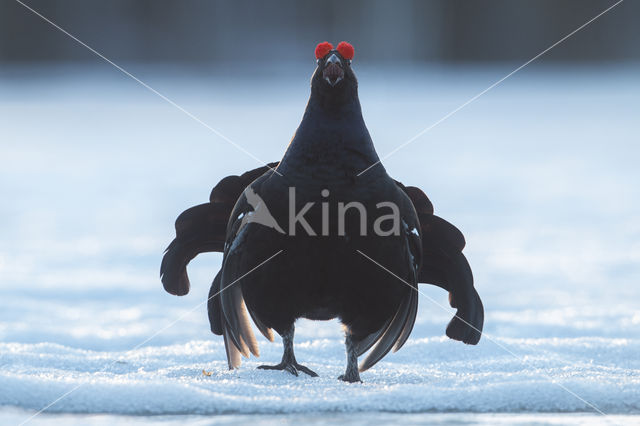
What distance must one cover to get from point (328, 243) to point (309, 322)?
3.62 feet

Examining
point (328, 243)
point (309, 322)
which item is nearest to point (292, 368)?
point (328, 243)

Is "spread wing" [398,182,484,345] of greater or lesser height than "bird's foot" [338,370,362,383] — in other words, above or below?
above

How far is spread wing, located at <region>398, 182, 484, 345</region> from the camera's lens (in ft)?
9.61

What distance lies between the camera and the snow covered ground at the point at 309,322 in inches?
93.1

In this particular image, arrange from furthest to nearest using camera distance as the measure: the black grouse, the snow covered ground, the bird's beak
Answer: the bird's beak
the black grouse
the snow covered ground

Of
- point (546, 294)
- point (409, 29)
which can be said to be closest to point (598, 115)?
point (409, 29)

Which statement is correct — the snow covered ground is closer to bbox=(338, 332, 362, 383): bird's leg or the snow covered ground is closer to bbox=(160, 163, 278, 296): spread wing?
bbox=(338, 332, 362, 383): bird's leg

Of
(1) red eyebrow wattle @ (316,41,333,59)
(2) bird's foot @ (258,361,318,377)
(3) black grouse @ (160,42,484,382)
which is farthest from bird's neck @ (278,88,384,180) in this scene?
(2) bird's foot @ (258,361,318,377)

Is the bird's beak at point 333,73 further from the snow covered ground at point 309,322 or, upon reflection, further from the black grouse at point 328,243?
the snow covered ground at point 309,322

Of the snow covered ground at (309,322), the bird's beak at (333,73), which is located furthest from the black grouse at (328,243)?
the snow covered ground at (309,322)

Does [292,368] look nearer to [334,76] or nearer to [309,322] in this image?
[309,322]

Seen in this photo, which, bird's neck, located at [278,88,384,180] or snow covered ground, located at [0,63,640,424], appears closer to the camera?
snow covered ground, located at [0,63,640,424]

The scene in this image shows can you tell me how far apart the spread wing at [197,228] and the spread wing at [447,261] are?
530mm

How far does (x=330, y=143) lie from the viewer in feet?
8.64
